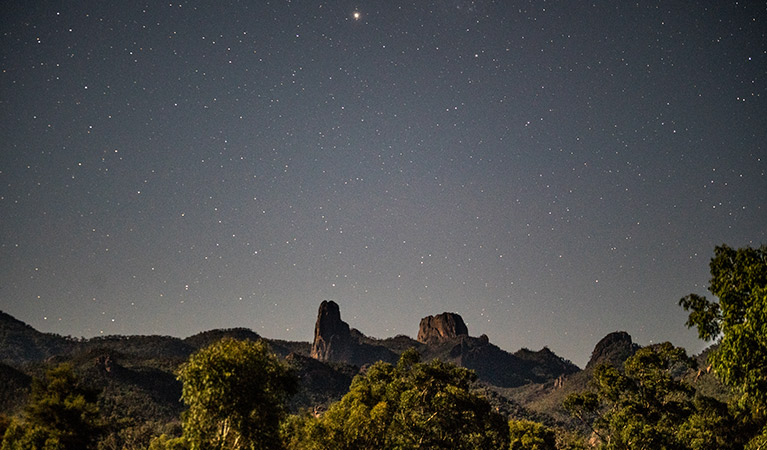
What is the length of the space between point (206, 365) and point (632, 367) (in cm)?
2654

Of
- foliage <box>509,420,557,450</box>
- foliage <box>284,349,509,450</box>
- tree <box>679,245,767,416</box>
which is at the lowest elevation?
foliage <box>509,420,557,450</box>

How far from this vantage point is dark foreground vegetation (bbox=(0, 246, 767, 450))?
52.7ft

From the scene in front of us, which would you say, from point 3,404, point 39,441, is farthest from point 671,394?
point 3,404

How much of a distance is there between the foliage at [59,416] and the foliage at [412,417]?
1069 cm

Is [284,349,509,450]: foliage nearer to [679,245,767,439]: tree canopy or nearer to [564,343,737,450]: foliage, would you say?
[564,343,737,450]: foliage

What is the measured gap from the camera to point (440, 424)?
2995 centimetres

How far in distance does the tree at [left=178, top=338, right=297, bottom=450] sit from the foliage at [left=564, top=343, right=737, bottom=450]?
861 inches

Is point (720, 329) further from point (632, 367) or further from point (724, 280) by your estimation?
point (632, 367)

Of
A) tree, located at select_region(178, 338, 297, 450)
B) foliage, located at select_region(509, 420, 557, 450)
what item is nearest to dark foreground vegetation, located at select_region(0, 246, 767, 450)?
tree, located at select_region(178, 338, 297, 450)

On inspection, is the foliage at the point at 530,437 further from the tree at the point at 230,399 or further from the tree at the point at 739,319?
the tree at the point at 230,399

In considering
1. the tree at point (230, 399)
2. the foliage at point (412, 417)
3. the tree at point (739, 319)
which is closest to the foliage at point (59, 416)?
the tree at point (230, 399)

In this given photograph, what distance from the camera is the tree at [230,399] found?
15906 millimetres

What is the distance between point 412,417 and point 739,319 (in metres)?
19.5

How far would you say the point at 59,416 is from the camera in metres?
21.8
